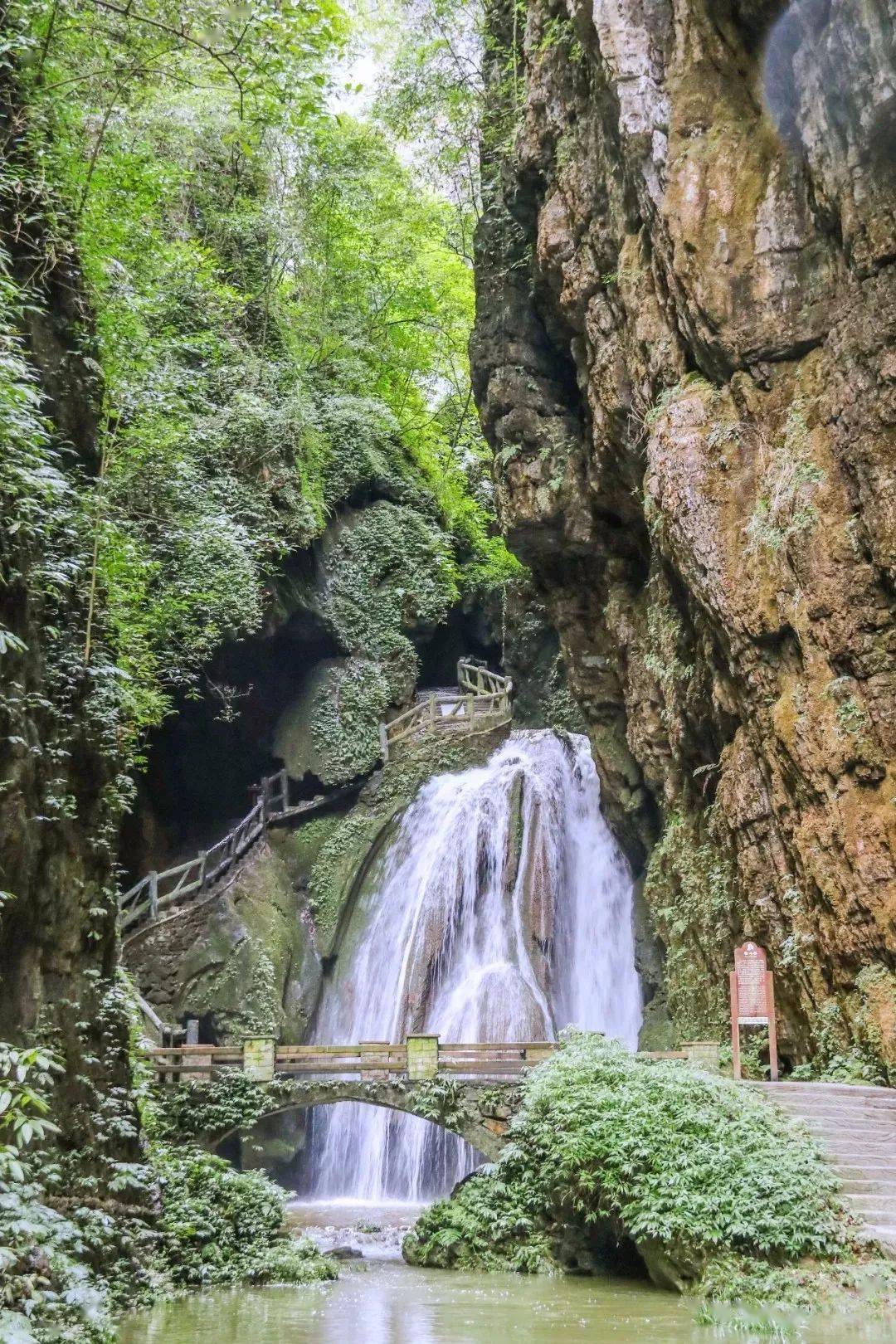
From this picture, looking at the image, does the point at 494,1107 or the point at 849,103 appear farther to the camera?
the point at 494,1107

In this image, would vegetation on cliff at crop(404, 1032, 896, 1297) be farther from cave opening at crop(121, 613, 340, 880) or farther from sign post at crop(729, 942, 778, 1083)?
cave opening at crop(121, 613, 340, 880)

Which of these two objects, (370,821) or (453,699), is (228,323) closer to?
(453,699)

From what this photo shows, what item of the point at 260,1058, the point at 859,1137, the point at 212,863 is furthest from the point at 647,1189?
the point at 212,863

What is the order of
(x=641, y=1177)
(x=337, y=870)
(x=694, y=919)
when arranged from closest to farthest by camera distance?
(x=641, y=1177) < (x=694, y=919) < (x=337, y=870)

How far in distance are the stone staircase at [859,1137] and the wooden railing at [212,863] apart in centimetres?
1381

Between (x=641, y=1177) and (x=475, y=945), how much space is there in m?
10.8

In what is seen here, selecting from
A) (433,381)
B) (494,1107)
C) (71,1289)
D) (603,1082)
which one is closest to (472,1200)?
(494,1107)

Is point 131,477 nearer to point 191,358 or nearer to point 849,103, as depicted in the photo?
point 191,358

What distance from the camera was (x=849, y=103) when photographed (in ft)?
41.3

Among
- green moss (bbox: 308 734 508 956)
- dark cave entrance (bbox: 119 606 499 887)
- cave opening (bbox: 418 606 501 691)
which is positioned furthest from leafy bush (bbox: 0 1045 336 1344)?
cave opening (bbox: 418 606 501 691)

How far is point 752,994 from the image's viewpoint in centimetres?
1209

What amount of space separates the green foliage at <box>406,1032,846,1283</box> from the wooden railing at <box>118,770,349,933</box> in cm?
1042

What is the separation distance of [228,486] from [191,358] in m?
3.33

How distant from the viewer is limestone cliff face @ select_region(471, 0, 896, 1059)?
39.8 feet
